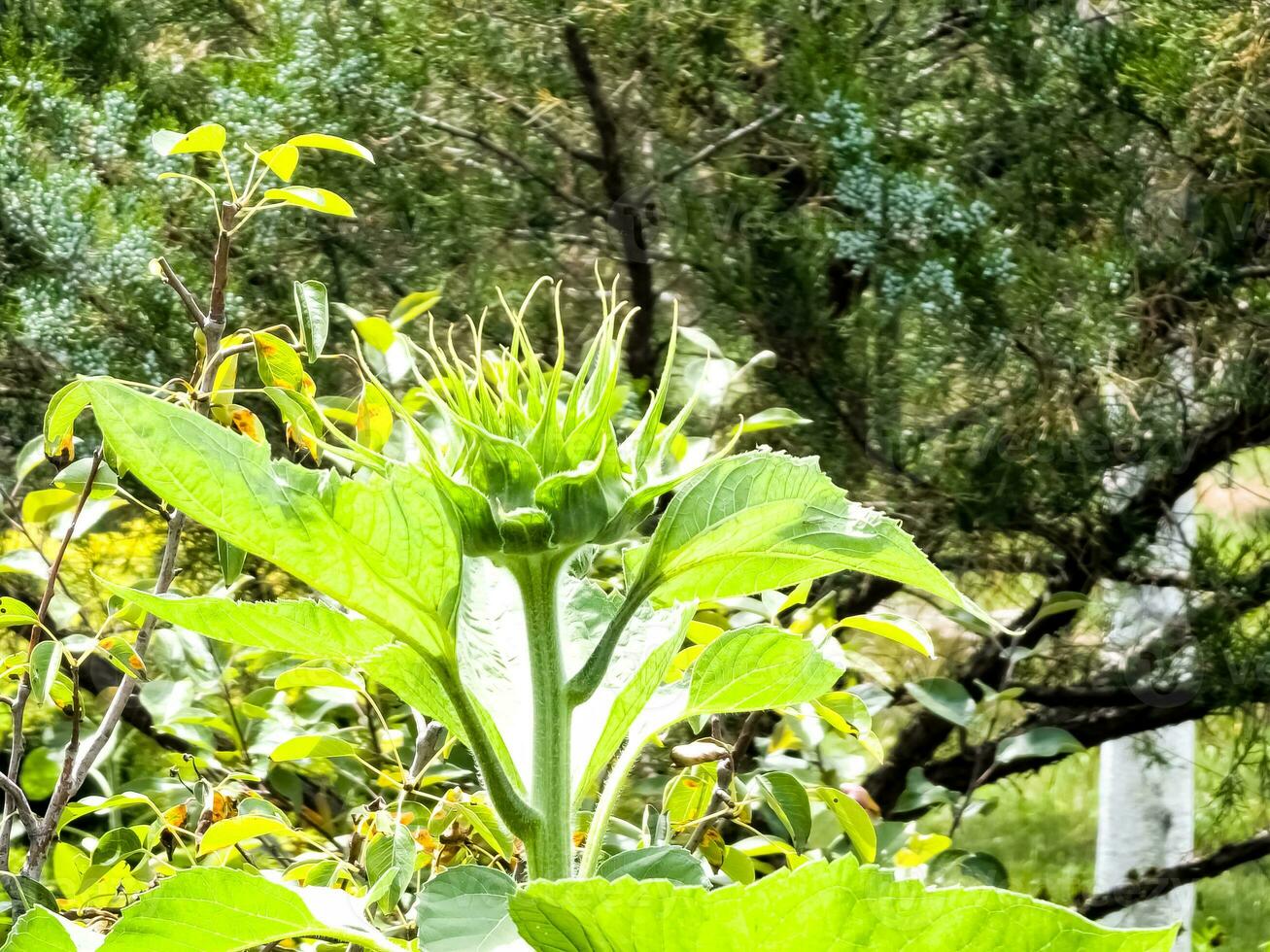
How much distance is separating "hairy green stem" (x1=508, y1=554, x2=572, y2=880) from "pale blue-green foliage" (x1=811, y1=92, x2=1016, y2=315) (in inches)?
31.3

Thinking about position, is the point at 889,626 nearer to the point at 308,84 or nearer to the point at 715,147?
the point at 715,147

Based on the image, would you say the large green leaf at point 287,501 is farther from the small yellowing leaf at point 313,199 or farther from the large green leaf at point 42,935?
the small yellowing leaf at point 313,199

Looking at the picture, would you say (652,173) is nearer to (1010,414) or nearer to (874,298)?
(874,298)

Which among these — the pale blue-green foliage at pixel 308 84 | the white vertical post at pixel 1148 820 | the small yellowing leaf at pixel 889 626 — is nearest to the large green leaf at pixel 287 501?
the small yellowing leaf at pixel 889 626

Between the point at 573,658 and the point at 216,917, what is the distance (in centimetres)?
13

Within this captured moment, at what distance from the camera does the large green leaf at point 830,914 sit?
0.70ft

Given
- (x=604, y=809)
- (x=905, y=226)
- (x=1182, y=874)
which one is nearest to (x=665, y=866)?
(x=604, y=809)

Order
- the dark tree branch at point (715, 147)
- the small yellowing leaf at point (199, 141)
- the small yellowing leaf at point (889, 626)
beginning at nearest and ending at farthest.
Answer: the small yellowing leaf at point (199, 141) < the small yellowing leaf at point (889, 626) < the dark tree branch at point (715, 147)

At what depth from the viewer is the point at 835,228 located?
1.11 metres

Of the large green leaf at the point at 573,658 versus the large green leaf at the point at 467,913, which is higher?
the large green leaf at the point at 573,658

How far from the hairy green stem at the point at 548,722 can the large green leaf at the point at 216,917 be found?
0.05 m

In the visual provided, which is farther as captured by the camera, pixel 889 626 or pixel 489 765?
pixel 889 626

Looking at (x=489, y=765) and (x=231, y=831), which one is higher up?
(x=489, y=765)

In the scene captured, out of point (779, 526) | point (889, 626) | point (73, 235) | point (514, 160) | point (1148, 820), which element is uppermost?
point (514, 160)
